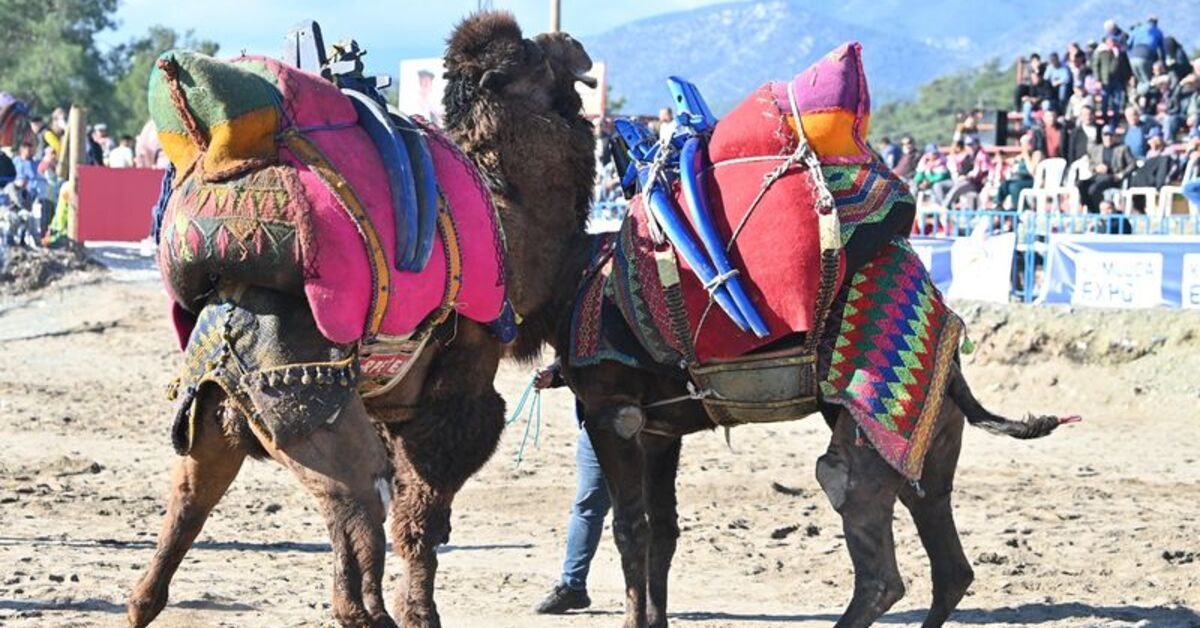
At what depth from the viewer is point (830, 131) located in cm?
598

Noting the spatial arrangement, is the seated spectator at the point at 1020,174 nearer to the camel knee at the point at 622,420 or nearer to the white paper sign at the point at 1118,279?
the white paper sign at the point at 1118,279

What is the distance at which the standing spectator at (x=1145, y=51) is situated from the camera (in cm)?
2178

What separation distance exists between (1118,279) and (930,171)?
24.0 ft

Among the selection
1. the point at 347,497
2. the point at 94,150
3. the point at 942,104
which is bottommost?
the point at 347,497

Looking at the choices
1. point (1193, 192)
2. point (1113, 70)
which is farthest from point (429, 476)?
point (1113, 70)

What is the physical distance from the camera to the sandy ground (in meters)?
7.04

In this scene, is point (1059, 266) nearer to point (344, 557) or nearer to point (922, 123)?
point (344, 557)

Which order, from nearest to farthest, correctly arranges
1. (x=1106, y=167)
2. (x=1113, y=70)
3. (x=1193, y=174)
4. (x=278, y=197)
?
(x=278, y=197) → (x=1193, y=174) → (x=1106, y=167) → (x=1113, y=70)

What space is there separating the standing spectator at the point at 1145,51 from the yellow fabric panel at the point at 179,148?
732 inches

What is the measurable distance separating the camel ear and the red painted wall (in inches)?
571

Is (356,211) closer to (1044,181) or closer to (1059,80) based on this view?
(1044,181)

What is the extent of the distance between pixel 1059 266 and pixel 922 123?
73300 mm

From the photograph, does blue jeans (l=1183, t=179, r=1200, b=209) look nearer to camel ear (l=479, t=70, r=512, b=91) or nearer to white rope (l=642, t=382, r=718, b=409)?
white rope (l=642, t=382, r=718, b=409)

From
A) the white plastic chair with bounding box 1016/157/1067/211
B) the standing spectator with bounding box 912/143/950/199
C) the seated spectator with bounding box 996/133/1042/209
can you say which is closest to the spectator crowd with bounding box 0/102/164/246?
the standing spectator with bounding box 912/143/950/199
